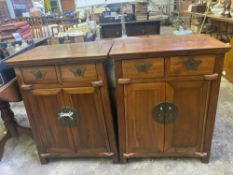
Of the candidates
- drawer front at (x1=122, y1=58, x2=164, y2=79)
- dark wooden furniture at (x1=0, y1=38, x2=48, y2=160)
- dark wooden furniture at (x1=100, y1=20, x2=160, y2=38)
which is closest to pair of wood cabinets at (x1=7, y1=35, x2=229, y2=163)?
drawer front at (x1=122, y1=58, x2=164, y2=79)

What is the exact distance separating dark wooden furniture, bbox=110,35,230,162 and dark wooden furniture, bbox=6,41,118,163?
124 mm

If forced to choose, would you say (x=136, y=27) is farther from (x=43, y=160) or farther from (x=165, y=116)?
(x=43, y=160)

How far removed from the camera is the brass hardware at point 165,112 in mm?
1381

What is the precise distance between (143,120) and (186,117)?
301mm

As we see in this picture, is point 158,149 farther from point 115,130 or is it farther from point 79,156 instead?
point 79,156

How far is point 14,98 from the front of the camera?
153 cm

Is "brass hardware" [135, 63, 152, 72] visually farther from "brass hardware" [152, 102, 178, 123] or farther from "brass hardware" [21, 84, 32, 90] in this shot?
"brass hardware" [21, 84, 32, 90]

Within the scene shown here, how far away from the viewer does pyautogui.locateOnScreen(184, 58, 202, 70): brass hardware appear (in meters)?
1.22

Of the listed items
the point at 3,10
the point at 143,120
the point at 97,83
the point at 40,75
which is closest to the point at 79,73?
the point at 97,83

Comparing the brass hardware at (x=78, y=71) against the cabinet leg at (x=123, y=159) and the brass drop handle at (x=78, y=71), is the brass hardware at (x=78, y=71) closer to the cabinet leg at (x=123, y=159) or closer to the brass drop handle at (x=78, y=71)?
the brass drop handle at (x=78, y=71)

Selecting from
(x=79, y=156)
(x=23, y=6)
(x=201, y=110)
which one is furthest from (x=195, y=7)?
(x=23, y=6)

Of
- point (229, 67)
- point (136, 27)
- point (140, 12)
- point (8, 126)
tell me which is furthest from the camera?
point (140, 12)

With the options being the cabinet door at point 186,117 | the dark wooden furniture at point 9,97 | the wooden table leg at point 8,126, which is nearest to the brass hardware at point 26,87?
the dark wooden furniture at point 9,97

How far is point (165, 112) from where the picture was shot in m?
1.40
